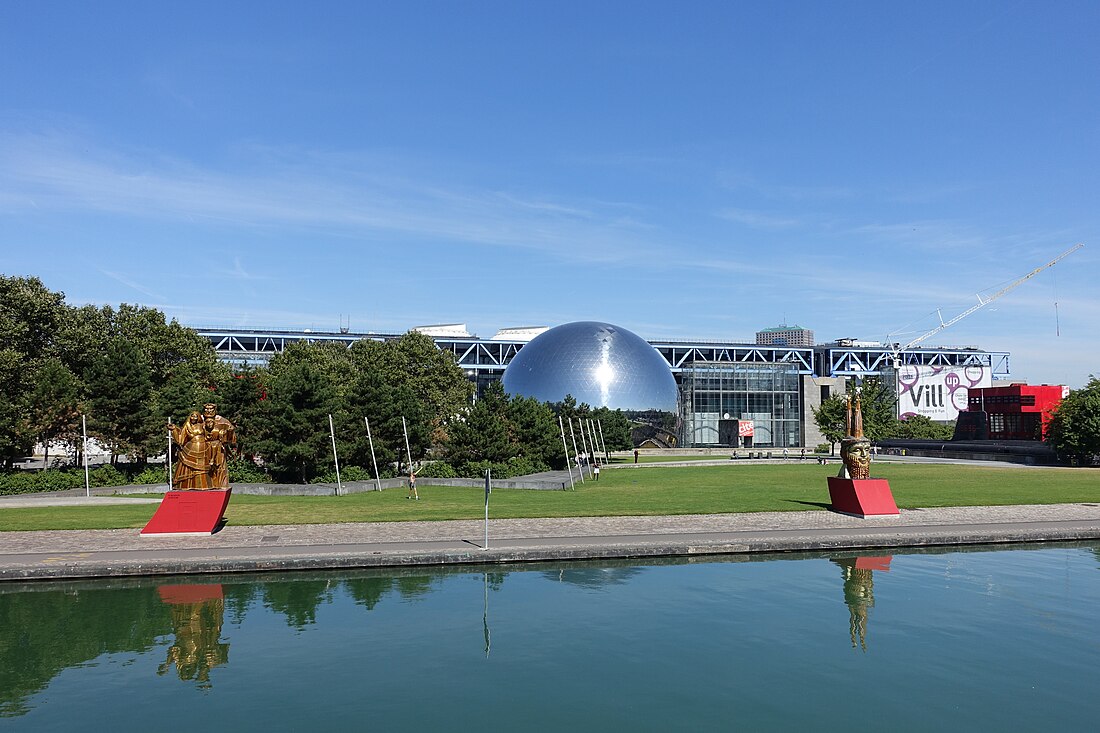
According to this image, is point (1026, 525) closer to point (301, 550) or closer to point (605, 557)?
point (605, 557)

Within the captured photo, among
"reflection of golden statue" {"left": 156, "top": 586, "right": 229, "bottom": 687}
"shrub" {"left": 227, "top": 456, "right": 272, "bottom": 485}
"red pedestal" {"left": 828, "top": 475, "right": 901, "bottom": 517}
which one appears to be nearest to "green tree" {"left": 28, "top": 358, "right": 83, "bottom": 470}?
"shrub" {"left": 227, "top": 456, "right": 272, "bottom": 485}

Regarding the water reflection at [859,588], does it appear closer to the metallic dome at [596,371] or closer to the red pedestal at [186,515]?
the red pedestal at [186,515]

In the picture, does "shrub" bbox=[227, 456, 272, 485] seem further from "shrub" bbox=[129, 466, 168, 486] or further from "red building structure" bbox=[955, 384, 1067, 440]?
"red building structure" bbox=[955, 384, 1067, 440]

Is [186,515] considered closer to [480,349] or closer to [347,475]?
[347,475]

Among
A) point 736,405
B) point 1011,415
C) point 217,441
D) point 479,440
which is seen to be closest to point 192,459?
point 217,441

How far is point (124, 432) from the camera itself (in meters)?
51.8

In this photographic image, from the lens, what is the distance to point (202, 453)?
97.8ft

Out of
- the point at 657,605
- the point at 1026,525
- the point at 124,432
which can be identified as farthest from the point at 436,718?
the point at 124,432

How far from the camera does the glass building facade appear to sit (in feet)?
472

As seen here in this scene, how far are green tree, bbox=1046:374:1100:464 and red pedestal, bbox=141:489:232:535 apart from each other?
65473 mm

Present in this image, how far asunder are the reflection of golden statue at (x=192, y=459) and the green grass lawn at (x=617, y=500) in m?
2.61

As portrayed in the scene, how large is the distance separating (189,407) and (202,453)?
25223mm

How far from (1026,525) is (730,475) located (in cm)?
2970

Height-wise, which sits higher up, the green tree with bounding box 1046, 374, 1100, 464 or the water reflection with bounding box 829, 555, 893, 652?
the green tree with bounding box 1046, 374, 1100, 464
